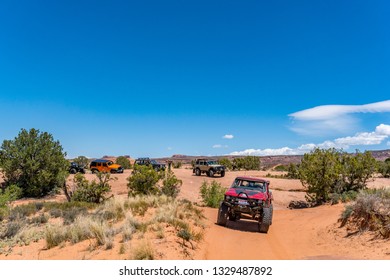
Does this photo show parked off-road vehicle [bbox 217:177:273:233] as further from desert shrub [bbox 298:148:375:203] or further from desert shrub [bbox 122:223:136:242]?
desert shrub [bbox 298:148:375:203]

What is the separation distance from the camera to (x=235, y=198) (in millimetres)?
12297

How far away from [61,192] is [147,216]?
15.7 meters

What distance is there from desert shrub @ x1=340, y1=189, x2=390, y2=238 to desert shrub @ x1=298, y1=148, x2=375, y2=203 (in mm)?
7908

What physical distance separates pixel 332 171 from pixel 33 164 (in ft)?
73.2

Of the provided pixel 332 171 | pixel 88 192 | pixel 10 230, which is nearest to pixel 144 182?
pixel 88 192

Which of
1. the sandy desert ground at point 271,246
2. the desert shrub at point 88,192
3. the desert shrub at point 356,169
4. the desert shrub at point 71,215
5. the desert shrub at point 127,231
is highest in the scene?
the desert shrub at point 356,169

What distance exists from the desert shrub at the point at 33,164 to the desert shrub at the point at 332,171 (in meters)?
18.3

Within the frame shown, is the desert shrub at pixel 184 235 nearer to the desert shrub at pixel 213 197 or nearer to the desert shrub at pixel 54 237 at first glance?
the desert shrub at pixel 54 237

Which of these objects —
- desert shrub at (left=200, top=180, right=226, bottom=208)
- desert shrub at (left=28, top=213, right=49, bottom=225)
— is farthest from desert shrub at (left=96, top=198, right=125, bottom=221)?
desert shrub at (left=200, top=180, right=226, bottom=208)

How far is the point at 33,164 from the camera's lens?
24.1m

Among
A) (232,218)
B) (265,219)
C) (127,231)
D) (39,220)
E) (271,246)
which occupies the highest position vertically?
(127,231)

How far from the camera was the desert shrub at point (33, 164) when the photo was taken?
78.2 ft

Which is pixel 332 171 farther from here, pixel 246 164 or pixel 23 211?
pixel 246 164

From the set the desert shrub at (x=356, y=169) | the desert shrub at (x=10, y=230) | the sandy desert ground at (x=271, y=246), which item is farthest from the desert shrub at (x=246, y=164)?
the desert shrub at (x=10, y=230)
